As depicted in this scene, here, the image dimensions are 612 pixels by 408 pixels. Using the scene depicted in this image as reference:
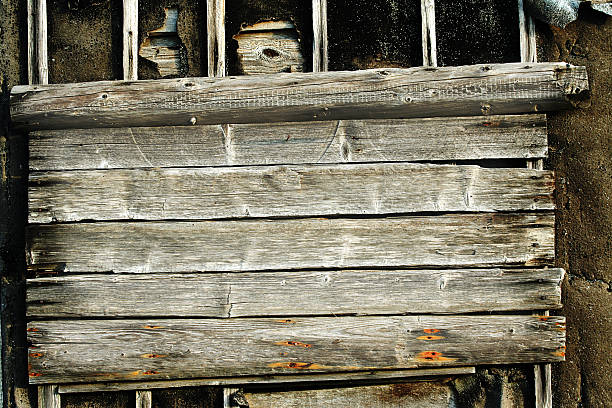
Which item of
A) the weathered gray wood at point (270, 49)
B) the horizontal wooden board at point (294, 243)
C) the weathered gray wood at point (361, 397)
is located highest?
the weathered gray wood at point (270, 49)

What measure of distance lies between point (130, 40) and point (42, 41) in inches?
20.4

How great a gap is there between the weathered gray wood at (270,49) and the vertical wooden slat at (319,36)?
0.12 meters

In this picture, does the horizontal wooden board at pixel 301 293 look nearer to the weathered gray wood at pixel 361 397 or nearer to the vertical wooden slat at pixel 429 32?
the weathered gray wood at pixel 361 397

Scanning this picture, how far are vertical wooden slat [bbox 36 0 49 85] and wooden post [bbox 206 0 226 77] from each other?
958 mm

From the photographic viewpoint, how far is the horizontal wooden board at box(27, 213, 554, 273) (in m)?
2.91

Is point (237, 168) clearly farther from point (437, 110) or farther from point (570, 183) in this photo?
point (570, 183)

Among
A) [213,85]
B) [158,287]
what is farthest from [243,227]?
[213,85]

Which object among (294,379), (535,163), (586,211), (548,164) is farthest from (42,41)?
(586,211)

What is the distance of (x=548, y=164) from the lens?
9.94ft

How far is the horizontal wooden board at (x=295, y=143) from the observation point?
2.94 metres

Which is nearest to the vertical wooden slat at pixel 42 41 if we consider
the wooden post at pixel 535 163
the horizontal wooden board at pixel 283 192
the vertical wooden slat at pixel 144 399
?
the horizontal wooden board at pixel 283 192

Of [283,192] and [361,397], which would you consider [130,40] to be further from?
[361,397]

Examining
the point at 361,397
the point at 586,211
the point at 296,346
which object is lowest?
the point at 361,397

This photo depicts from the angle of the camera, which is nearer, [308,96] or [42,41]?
[308,96]
